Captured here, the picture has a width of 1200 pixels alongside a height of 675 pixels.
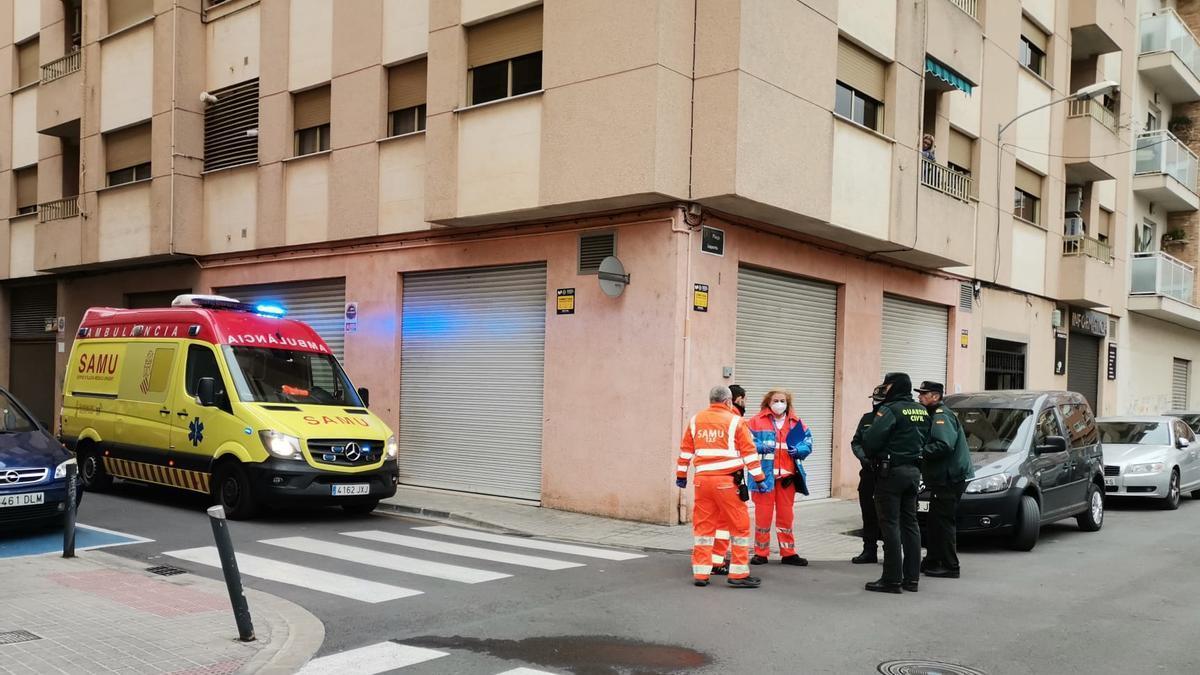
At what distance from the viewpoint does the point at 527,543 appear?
1054cm

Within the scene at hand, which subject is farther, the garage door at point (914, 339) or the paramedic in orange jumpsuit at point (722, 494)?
the garage door at point (914, 339)

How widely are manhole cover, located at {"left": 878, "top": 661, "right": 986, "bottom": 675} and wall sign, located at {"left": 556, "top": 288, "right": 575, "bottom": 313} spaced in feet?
25.9

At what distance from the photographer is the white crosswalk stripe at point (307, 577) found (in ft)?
24.7

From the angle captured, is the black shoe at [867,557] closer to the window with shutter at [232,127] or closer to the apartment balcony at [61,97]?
the window with shutter at [232,127]

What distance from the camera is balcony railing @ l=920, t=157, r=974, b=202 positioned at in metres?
16.4

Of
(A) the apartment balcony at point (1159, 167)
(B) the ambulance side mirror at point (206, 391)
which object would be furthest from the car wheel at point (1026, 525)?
(A) the apartment balcony at point (1159, 167)

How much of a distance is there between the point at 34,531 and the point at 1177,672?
33.6ft

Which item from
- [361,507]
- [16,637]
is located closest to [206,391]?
[361,507]

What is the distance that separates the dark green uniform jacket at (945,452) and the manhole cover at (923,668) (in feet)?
10.5

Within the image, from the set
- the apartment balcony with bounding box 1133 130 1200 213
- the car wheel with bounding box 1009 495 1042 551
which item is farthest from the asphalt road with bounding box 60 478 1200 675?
the apartment balcony with bounding box 1133 130 1200 213

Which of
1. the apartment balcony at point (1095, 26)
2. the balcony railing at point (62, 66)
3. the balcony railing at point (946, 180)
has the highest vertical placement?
the apartment balcony at point (1095, 26)

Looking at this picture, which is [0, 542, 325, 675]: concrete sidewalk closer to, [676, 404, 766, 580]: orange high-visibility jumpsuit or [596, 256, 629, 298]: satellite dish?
[676, 404, 766, 580]: orange high-visibility jumpsuit

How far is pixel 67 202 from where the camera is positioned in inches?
846

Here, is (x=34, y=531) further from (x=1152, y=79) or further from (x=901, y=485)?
(x=1152, y=79)
